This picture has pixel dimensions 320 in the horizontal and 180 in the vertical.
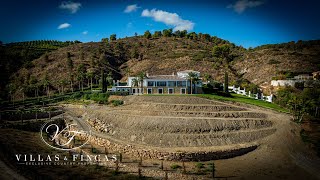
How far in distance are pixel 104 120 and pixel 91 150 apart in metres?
10.5

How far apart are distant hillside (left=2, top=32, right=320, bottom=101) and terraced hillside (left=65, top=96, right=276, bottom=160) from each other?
31.8 metres

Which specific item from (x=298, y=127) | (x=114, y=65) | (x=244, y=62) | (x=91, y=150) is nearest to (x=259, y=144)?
(x=298, y=127)

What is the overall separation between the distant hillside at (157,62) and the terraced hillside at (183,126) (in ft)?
104

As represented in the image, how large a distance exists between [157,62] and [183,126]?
2670 inches

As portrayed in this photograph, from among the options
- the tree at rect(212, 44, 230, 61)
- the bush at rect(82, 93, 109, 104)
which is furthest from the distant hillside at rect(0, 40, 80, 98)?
the tree at rect(212, 44, 230, 61)

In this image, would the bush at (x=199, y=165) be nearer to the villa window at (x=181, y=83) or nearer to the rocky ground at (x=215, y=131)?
the rocky ground at (x=215, y=131)

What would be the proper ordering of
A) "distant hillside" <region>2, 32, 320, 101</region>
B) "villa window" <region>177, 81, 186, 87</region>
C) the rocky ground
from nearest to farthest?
the rocky ground < "villa window" <region>177, 81, 186, 87</region> < "distant hillside" <region>2, 32, 320, 101</region>

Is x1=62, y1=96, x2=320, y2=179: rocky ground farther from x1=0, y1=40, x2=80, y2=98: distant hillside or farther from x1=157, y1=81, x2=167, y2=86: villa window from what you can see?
x1=0, y1=40, x2=80, y2=98: distant hillside

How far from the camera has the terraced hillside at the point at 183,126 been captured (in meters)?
39.3

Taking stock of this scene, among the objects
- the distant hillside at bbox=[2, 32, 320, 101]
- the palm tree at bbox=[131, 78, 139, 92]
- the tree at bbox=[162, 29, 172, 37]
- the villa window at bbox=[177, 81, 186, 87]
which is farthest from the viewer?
the tree at bbox=[162, 29, 172, 37]

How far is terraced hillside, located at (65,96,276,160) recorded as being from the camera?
39.3 metres

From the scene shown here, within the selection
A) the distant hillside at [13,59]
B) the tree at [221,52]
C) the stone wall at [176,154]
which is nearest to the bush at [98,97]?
the stone wall at [176,154]

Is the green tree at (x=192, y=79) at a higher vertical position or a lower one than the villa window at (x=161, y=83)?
higher

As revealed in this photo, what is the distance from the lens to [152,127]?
43438 mm
